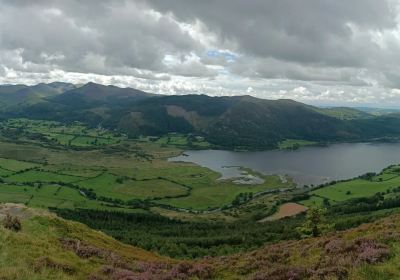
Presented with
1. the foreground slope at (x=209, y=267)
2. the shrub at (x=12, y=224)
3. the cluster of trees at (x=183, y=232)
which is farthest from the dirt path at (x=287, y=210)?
the shrub at (x=12, y=224)

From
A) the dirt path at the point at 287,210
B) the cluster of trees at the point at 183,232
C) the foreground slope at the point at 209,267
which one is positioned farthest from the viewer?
the dirt path at the point at 287,210

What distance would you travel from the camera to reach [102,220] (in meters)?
161

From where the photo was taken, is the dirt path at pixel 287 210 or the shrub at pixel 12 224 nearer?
the shrub at pixel 12 224

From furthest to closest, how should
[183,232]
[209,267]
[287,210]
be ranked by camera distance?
[287,210] → [183,232] → [209,267]

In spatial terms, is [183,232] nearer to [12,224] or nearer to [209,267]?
[12,224]

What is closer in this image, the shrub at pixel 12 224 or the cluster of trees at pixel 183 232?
the shrub at pixel 12 224

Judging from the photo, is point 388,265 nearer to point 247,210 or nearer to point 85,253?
point 85,253

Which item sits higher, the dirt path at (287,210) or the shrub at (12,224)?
the shrub at (12,224)

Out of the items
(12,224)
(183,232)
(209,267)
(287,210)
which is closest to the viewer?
(209,267)

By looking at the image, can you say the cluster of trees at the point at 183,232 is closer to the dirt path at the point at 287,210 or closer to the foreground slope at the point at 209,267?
the dirt path at the point at 287,210

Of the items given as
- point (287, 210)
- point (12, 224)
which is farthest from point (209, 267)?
point (287, 210)

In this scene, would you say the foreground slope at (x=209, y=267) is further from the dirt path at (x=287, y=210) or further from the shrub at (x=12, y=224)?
the dirt path at (x=287, y=210)

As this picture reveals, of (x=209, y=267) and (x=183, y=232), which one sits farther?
(x=183, y=232)

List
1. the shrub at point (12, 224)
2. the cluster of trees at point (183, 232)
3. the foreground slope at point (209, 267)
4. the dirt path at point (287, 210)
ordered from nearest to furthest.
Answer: the foreground slope at point (209, 267) < the shrub at point (12, 224) < the cluster of trees at point (183, 232) < the dirt path at point (287, 210)
